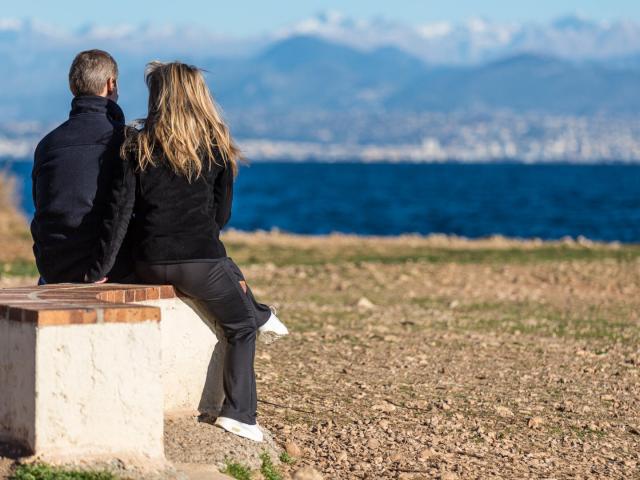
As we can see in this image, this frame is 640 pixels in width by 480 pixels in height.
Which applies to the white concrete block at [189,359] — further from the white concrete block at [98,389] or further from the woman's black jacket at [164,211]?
the white concrete block at [98,389]

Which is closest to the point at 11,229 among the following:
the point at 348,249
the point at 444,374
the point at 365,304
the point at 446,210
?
the point at 348,249

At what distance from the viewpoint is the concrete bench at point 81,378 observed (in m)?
5.25

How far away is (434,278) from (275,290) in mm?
2426

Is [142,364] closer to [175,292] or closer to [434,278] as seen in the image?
[175,292]

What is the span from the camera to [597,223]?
5316 centimetres

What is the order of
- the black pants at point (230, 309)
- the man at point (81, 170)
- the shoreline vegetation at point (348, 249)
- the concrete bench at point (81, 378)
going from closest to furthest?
the concrete bench at point (81, 378), the black pants at point (230, 309), the man at point (81, 170), the shoreline vegetation at point (348, 249)

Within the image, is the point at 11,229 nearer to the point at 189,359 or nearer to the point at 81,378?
the point at 189,359

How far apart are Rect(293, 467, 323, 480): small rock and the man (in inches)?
53.6

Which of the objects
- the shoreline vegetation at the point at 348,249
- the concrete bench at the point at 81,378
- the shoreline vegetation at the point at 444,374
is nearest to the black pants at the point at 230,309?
the shoreline vegetation at the point at 444,374

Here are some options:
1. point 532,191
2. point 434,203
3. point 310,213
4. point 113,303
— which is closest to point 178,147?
point 113,303

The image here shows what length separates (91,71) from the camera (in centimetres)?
644

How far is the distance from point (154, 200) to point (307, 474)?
1532 millimetres

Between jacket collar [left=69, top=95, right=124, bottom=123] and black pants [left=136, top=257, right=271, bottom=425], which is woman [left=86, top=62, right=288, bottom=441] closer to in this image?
black pants [left=136, top=257, right=271, bottom=425]

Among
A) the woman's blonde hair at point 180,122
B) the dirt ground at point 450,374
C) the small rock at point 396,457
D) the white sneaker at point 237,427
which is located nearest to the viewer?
the woman's blonde hair at point 180,122
